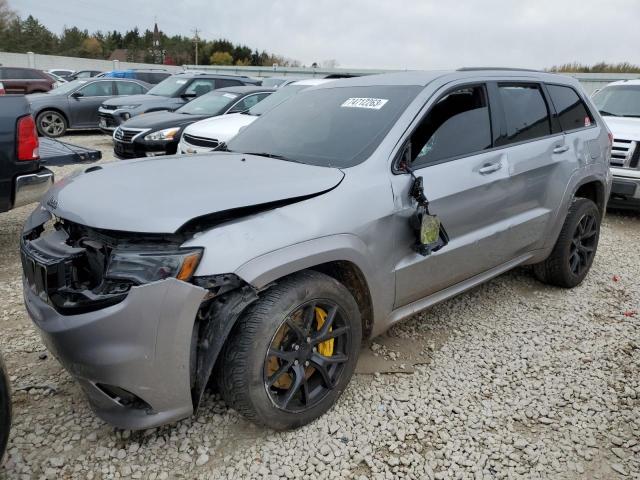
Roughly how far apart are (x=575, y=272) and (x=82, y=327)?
3.89 metres

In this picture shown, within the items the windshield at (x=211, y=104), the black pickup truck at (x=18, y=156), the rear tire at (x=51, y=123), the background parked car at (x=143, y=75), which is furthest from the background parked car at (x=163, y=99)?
the background parked car at (x=143, y=75)

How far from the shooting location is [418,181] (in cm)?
261

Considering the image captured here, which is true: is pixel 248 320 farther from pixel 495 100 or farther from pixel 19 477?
pixel 495 100

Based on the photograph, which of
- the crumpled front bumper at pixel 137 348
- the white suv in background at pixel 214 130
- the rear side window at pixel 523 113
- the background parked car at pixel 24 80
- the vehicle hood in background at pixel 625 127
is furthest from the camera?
the background parked car at pixel 24 80

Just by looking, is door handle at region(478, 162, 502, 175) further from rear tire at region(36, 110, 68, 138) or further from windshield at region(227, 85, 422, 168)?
rear tire at region(36, 110, 68, 138)

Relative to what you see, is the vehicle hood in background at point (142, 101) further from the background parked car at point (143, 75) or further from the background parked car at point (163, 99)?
the background parked car at point (143, 75)

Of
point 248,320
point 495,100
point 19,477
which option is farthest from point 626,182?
point 19,477

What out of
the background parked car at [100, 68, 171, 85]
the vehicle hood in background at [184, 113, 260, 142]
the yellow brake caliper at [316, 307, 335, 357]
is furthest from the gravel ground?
the background parked car at [100, 68, 171, 85]

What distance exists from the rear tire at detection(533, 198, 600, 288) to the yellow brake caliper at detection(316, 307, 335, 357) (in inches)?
95.0

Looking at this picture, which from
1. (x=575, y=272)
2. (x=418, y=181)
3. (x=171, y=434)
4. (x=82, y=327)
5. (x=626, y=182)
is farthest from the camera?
(x=626, y=182)

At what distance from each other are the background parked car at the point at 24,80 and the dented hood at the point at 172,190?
61.6ft

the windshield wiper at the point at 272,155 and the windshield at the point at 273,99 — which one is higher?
the windshield at the point at 273,99

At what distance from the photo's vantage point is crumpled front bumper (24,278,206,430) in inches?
73.7

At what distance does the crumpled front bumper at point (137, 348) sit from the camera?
1.87 m
